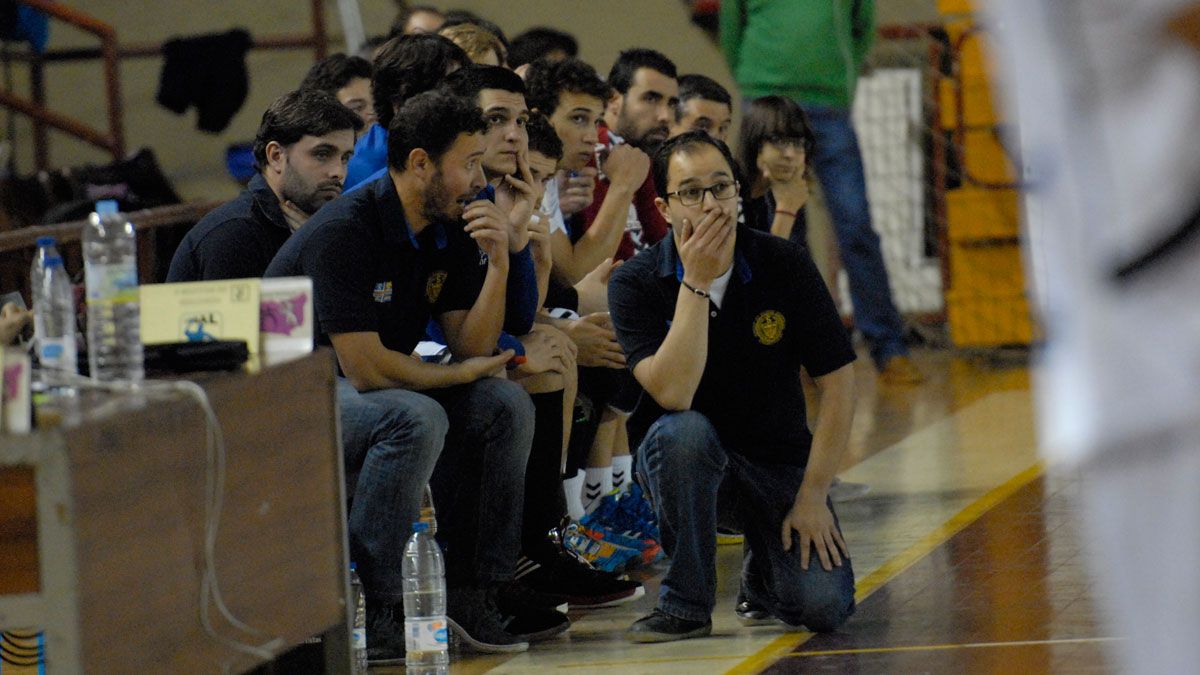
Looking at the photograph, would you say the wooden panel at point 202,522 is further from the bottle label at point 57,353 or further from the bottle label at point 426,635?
the bottle label at point 426,635

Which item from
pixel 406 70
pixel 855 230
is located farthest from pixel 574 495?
pixel 855 230

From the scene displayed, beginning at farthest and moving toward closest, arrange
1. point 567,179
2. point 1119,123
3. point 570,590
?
point 567,179 < point 570,590 < point 1119,123

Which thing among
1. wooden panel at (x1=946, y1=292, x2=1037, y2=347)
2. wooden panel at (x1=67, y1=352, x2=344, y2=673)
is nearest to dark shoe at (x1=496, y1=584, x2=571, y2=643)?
wooden panel at (x1=67, y1=352, x2=344, y2=673)

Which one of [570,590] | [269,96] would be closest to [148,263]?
[570,590]

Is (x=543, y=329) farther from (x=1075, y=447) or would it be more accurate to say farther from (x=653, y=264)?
(x=1075, y=447)

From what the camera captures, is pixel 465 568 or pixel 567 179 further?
pixel 567 179

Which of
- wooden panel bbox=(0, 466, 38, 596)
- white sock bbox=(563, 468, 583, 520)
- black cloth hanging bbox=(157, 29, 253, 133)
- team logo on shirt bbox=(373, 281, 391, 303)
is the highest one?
black cloth hanging bbox=(157, 29, 253, 133)

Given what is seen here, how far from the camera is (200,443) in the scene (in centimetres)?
294

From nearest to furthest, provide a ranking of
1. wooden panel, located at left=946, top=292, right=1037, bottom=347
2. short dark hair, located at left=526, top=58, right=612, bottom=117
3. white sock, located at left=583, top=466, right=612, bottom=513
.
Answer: white sock, located at left=583, top=466, right=612, bottom=513 < short dark hair, located at left=526, top=58, right=612, bottom=117 < wooden panel, located at left=946, top=292, right=1037, bottom=347

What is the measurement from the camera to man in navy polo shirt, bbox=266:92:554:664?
4.07 metres

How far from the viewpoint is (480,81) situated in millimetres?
4879

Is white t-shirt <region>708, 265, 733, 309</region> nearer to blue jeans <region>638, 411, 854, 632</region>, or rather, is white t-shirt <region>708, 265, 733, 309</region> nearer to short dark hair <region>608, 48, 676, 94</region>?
blue jeans <region>638, 411, 854, 632</region>

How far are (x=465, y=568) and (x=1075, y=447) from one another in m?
2.93

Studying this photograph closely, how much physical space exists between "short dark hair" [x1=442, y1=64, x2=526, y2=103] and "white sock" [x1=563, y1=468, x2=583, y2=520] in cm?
117
